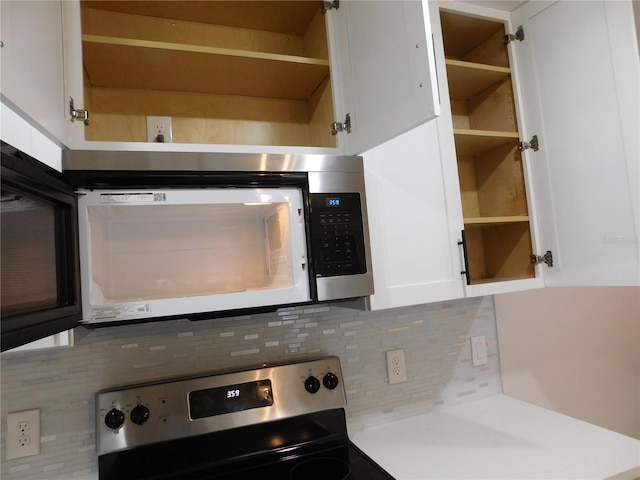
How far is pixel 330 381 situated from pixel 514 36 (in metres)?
1.33

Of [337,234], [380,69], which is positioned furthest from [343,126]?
[337,234]

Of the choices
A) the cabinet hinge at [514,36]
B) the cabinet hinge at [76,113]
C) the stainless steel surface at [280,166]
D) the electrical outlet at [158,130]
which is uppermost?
the cabinet hinge at [514,36]

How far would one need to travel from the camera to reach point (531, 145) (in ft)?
4.49

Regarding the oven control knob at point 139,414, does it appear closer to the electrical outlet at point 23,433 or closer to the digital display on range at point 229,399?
the digital display on range at point 229,399

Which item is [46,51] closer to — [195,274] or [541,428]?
[195,274]

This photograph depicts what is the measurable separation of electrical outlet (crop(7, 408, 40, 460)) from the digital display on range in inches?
15.7

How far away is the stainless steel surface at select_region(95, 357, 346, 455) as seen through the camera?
109 centimetres

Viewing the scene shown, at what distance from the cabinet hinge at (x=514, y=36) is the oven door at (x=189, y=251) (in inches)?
37.9

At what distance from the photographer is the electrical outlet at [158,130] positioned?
1315 millimetres

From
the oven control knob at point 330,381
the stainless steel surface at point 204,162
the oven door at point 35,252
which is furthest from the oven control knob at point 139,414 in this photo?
the stainless steel surface at point 204,162

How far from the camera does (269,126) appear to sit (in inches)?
57.9

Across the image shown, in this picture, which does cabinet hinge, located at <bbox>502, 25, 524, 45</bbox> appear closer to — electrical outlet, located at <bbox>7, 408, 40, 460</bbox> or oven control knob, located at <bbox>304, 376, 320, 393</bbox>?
oven control knob, located at <bbox>304, 376, 320, 393</bbox>

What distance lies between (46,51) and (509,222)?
4.65ft

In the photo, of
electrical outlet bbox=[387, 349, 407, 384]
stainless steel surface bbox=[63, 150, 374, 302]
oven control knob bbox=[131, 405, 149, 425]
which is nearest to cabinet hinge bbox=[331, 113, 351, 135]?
stainless steel surface bbox=[63, 150, 374, 302]
